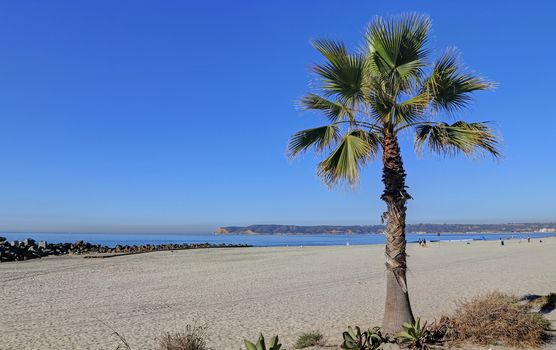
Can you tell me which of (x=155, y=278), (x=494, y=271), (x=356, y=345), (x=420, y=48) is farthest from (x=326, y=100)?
(x=494, y=271)

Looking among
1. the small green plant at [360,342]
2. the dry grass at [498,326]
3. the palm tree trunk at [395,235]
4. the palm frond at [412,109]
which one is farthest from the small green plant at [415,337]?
the palm frond at [412,109]

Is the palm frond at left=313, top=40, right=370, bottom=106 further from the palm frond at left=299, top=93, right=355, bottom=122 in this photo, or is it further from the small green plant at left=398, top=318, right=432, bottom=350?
the small green plant at left=398, top=318, right=432, bottom=350

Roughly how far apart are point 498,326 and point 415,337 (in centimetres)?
151

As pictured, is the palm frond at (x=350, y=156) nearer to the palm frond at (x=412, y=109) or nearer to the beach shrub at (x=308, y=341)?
the palm frond at (x=412, y=109)

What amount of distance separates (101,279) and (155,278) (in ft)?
7.80

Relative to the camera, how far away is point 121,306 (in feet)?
43.8

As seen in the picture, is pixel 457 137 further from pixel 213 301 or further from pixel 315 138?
pixel 213 301

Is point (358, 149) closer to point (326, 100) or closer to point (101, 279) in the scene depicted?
point (326, 100)

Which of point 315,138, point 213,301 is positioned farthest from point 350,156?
point 213,301

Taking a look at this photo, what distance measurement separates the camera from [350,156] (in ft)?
25.2

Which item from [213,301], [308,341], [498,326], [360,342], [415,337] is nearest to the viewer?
[360,342]

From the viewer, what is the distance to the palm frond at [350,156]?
767 cm

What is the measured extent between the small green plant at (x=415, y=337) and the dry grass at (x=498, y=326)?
0.71 metres

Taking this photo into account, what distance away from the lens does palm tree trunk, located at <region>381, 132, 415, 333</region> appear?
723 cm
